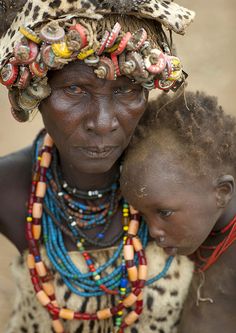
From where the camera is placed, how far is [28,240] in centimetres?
345

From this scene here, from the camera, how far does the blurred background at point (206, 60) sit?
6.85m

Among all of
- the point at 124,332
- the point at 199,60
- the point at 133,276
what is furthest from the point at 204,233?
the point at 199,60

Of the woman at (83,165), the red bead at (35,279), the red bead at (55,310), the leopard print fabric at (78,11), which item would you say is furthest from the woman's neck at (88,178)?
the leopard print fabric at (78,11)

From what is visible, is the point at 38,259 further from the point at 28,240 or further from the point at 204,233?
the point at 204,233

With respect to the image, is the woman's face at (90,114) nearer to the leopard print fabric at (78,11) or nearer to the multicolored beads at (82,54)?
the multicolored beads at (82,54)

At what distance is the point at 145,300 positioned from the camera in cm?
348

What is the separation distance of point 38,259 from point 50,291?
6.4 inches

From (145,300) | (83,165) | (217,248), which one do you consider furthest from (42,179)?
(217,248)

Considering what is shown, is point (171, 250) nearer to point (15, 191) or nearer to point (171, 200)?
point (171, 200)

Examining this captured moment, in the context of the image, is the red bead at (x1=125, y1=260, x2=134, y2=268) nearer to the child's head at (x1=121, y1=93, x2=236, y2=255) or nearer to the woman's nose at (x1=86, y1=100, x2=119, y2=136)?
the child's head at (x1=121, y1=93, x2=236, y2=255)

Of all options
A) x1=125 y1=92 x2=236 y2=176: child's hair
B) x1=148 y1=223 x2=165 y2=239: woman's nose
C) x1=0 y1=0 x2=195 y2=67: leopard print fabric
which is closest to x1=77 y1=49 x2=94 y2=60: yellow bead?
x1=0 y1=0 x2=195 y2=67: leopard print fabric

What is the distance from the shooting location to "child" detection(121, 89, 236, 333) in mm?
3111

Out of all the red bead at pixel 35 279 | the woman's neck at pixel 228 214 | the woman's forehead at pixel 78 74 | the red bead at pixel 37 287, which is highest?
the woman's forehead at pixel 78 74

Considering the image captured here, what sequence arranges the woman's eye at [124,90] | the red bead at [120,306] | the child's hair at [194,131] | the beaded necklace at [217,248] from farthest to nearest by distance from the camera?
1. the red bead at [120,306]
2. the beaded necklace at [217,248]
3. the child's hair at [194,131]
4. the woman's eye at [124,90]
